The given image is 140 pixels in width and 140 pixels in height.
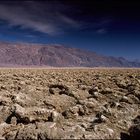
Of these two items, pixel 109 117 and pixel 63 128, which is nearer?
pixel 63 128

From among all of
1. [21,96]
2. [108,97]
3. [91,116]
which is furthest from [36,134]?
[108,97]

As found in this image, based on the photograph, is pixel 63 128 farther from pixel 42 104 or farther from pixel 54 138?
pixel 42 104

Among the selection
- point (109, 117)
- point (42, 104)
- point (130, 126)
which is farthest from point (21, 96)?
point (130, 126)

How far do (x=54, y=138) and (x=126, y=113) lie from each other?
1.88 m

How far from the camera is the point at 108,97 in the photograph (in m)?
7.66

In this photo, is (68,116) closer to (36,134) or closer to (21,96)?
(36,134)

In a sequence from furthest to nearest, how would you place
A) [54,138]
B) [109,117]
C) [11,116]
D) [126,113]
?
[11,116], [126,113], [109,117], [54,138]

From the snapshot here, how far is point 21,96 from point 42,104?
101cm

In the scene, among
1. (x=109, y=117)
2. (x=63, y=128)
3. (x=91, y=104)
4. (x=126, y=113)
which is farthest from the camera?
(x=91, y=104)

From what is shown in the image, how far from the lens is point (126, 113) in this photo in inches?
206

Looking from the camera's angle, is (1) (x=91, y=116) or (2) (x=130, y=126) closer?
(2) (x=130, y=126)

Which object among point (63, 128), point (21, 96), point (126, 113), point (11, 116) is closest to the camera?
point (63, 128)

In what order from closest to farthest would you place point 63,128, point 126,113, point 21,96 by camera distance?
point 63,128 < point 126,113 < point 21,96

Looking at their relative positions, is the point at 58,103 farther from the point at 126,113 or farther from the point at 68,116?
the point at 126,113
